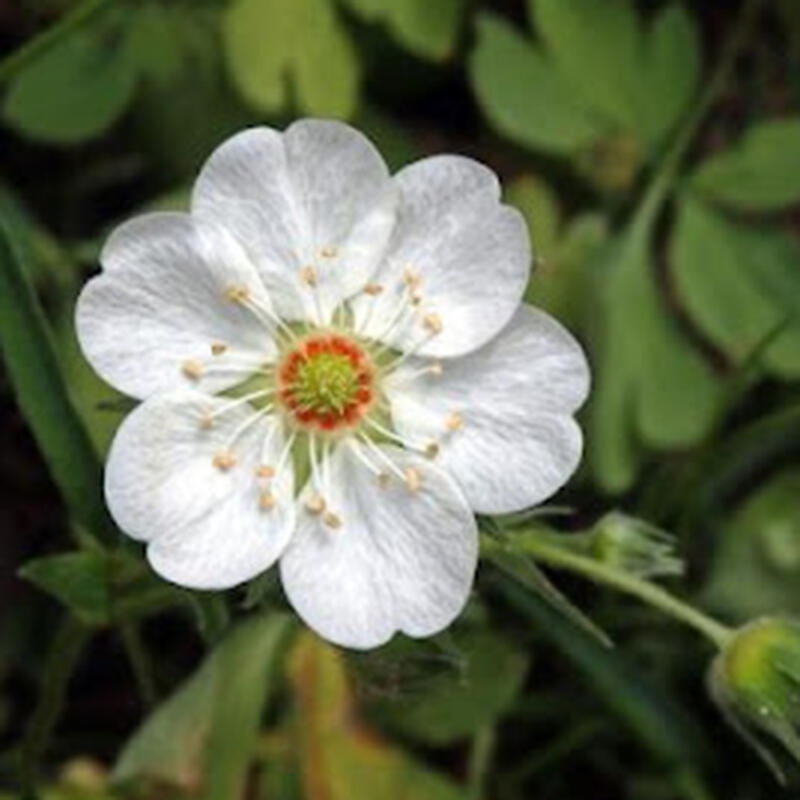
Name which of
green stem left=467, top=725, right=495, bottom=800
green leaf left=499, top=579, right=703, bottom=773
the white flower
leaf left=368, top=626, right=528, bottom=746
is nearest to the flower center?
the white flower

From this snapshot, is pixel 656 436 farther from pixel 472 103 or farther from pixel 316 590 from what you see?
pixel 316 590

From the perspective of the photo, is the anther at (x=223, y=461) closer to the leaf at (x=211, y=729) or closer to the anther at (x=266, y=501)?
the anther at (x=266, y=501)

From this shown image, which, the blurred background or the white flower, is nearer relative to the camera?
the white flower

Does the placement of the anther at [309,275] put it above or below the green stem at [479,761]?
above

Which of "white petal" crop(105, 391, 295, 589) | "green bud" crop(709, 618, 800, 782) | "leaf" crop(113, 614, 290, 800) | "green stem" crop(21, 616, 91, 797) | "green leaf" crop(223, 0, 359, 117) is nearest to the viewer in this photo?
"white petal" crop(105, 391, 295, 589)

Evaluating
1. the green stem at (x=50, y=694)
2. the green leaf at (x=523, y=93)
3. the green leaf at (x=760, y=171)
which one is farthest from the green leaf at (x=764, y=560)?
the green stem at (x=50, y=694)

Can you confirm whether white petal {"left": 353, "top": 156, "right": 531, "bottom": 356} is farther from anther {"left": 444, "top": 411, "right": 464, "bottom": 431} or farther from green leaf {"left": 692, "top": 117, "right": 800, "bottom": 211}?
green leaf {"left": 692, "top": 117, "right": 800, "bottom": 211}

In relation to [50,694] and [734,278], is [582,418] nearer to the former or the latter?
[734,278]
